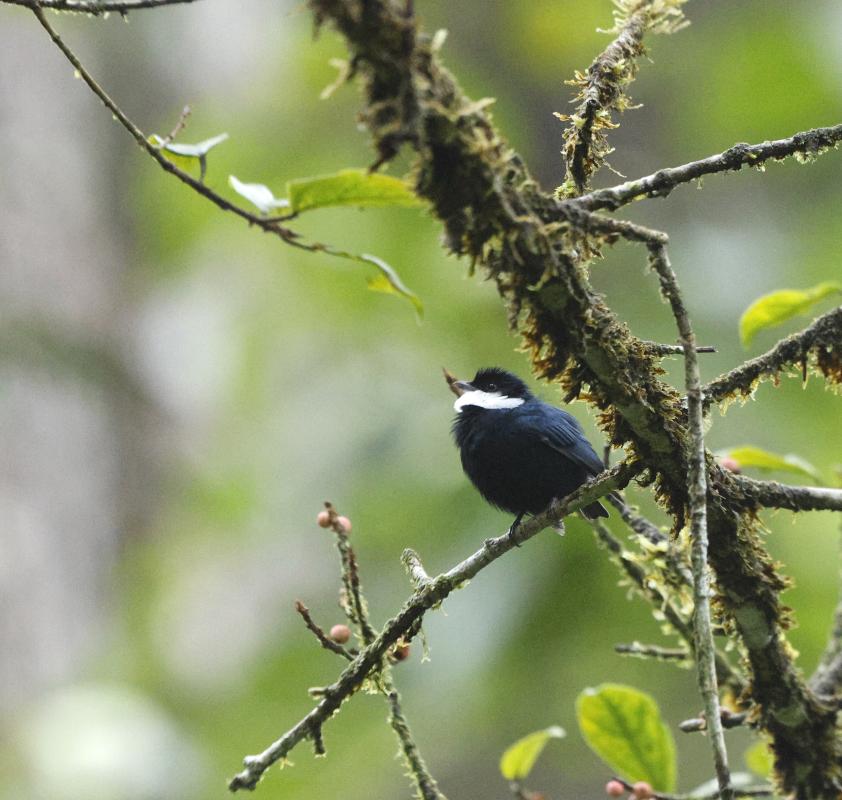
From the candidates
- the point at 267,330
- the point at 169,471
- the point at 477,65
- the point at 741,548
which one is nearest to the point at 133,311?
the point at 169,471

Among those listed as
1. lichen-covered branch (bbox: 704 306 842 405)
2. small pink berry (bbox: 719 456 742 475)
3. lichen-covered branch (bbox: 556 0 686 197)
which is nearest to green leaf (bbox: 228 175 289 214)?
lichen-covered branch (bbox: 556 0 686 197)

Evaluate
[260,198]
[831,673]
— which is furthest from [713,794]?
[260,198]

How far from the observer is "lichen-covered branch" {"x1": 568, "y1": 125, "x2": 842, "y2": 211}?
1.71m

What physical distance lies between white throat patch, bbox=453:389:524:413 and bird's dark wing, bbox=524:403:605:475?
20cm

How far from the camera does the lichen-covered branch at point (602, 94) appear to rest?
6.23 feet

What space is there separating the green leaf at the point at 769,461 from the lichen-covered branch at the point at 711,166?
33.6 inches

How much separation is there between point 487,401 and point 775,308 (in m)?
1.65

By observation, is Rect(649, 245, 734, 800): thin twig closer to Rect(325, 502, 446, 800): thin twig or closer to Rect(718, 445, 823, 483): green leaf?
Rect(325, 502, 446, 800): thin twig

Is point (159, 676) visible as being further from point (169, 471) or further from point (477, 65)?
point (477, 65)

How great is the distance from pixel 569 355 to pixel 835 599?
3.58m

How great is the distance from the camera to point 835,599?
4781 mm

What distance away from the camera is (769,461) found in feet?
8.23

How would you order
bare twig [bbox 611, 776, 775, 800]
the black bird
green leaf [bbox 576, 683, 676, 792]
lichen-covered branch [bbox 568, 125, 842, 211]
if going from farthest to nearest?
the black bird
green leaf [bbox 576, 683, 676, 792]
bare twig [bbox 611, 776, 775, 800]
lichen-covered branch [bbox 568, 125, 842, 211]

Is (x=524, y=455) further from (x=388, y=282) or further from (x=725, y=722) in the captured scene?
(x=388, y=282)
